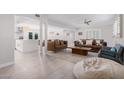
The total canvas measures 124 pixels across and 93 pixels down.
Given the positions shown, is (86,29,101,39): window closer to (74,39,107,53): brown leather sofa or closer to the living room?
the living room

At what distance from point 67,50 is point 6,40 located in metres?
4.85

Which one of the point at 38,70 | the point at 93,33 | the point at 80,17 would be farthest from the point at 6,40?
the point at 93,33

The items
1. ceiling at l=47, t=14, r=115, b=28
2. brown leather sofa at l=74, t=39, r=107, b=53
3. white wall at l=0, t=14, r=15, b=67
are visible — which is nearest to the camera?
white wall at l=0, t=14, r=15, b=67

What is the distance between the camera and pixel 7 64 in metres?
3.54

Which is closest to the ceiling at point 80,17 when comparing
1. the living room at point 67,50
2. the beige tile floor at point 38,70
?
the living room at point 67,50

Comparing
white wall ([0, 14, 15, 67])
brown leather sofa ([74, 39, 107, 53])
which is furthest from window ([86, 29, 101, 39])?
white wall ([0, 14, 15, 67])

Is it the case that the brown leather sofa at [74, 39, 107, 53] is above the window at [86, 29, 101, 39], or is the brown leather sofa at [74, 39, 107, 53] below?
below

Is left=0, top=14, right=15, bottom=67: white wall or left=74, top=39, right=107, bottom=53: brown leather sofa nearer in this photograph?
left=0, top=14, right=15, bottom=67: white wall

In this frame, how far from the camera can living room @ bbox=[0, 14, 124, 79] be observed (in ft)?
8.89

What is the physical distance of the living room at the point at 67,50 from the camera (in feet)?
8.89

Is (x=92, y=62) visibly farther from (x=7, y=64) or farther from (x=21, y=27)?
(x=21, y=27)

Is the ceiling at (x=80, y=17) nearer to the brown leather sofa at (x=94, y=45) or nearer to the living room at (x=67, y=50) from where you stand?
the living room at (x=67, y=50)

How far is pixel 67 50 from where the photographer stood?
7668 mm

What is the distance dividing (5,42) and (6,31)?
39 centimetres
